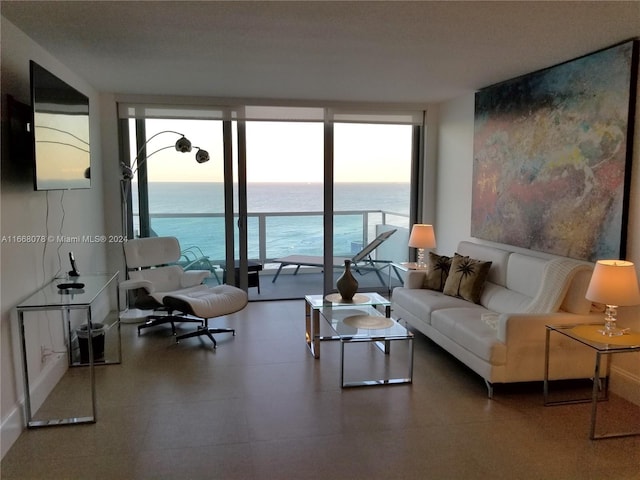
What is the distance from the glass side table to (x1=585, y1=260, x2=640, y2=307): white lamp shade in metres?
0.23

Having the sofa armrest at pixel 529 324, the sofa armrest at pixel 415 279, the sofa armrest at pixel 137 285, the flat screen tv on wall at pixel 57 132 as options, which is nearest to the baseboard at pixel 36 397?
the sofa armrest at pixel 137 285

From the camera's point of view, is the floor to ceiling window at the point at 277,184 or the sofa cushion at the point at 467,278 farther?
the floor to ceiling window at the point at 277,184

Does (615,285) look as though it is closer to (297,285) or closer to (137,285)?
(137,285)

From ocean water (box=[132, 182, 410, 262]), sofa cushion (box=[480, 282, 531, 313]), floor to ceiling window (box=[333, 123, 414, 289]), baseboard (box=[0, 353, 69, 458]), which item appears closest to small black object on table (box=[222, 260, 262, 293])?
ocean water (box=[132, 182, 410, 262])

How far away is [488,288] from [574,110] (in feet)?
5.15

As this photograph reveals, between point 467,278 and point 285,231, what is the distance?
3.01m

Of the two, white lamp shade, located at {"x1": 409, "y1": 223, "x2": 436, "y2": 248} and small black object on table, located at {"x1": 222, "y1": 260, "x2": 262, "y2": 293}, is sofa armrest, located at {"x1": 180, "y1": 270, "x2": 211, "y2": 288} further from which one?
white lamp shade, located at {"x1": 409, "y1": 223, "x2": 436, "y2": 248}

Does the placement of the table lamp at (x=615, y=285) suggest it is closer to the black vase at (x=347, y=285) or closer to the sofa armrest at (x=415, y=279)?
the black vase at (x=347, y=285)

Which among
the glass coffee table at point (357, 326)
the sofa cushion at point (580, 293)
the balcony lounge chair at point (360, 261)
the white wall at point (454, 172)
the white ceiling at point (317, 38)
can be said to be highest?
the white ceiling at point (317, 38)

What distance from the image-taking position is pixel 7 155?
9.02 feet

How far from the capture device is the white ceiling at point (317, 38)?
2564 millimetres

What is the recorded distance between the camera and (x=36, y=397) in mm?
3035

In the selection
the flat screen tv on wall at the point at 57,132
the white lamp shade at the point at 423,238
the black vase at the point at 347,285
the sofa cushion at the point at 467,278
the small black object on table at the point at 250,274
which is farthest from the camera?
the small black object on table at the point at 250,274

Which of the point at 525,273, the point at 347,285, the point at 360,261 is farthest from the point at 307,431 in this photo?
the point at 360,261
